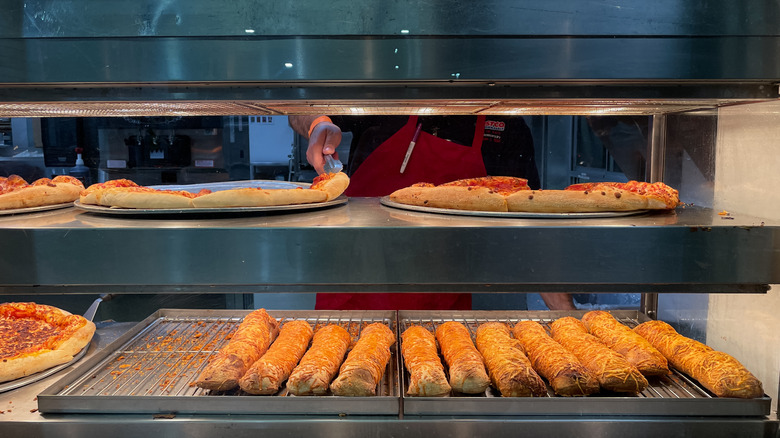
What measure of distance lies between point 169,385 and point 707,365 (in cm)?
198

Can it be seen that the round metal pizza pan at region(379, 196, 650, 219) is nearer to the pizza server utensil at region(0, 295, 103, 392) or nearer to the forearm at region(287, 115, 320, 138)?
the forearm at region(287, 115, 320, 138)

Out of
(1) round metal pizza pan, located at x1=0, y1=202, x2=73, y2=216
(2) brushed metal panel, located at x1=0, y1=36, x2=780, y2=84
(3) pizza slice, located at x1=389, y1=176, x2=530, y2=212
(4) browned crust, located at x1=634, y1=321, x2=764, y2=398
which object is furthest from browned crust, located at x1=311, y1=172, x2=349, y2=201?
(4) browned crust, located at x1=634, y1=321, x2=764, y2=398

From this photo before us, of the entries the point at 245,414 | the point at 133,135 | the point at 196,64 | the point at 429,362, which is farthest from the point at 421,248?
the point at 133,135

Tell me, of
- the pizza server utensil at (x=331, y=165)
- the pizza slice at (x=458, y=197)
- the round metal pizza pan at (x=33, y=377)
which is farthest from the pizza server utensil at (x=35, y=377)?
the pizza server utensil at (x=331, y=165)

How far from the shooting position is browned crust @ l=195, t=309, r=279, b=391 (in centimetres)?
182

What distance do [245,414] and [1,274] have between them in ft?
2.99

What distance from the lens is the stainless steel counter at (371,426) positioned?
1703mm

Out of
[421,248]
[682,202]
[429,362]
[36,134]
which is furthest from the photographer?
[36,134]

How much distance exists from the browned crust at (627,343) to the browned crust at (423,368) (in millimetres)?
759

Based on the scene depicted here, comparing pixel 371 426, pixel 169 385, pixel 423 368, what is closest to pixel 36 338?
pixel 169 385

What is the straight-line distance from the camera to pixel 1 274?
5.49 ft

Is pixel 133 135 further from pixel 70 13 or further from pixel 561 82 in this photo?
pixel 561 82

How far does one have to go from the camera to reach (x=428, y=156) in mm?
3684

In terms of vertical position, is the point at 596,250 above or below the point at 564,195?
below
